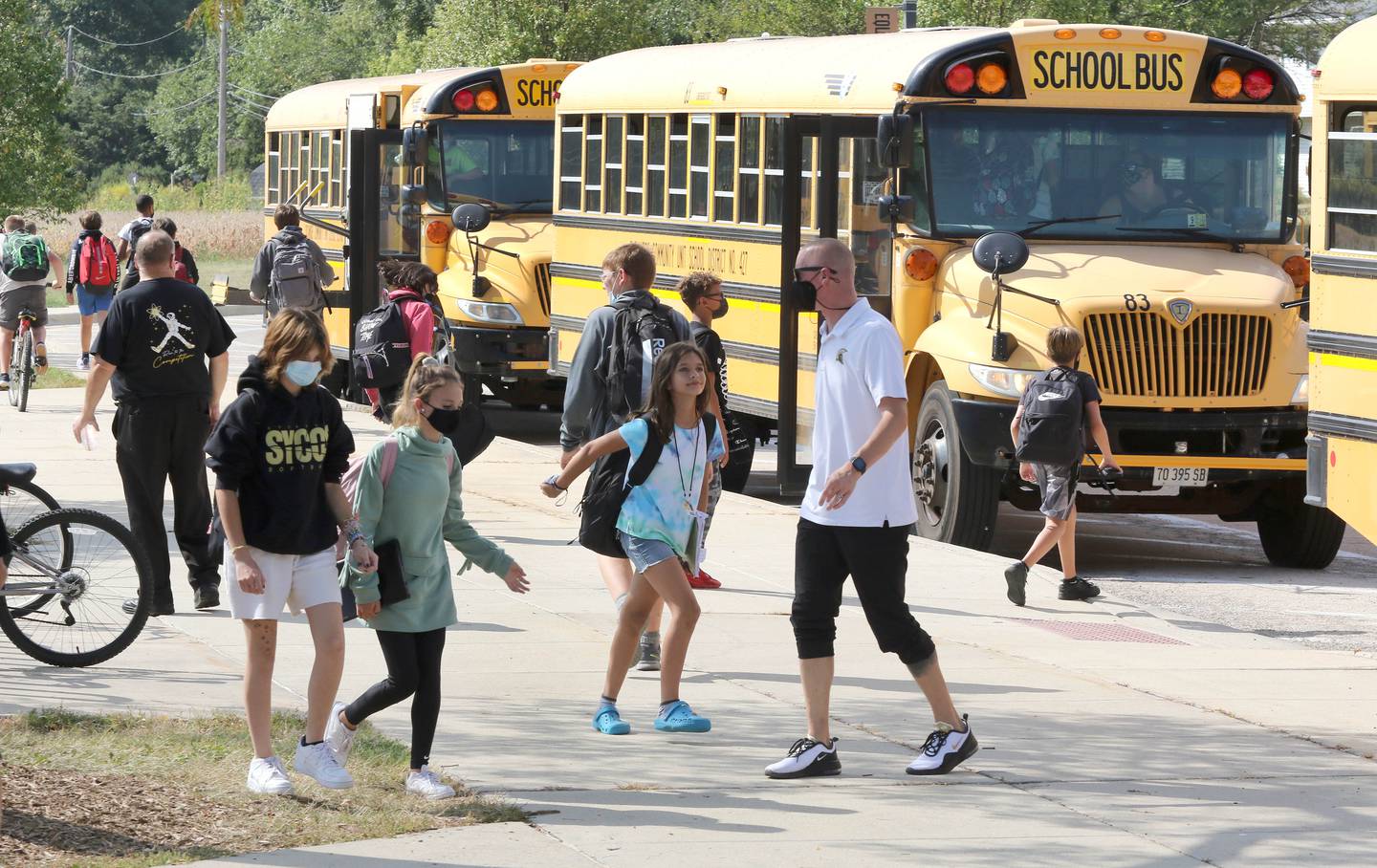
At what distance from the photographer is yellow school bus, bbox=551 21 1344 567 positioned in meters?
11.5

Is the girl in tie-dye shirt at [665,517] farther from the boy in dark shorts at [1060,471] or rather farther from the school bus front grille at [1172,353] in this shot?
the school bus front grille at [1172,353]

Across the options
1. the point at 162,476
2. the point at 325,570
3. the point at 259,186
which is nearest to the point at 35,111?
the point at 162,476

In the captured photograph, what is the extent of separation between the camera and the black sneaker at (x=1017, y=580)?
33.1 ft

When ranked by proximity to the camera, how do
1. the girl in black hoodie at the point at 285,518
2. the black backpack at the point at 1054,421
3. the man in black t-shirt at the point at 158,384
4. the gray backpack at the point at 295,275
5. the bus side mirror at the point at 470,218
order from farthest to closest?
1. the bus side mirror at the point at 470,218
2. the gray backpack at the point at 295,275
3. the black backpack at the point at 1054,421
4. the man in black t-shirt at the point at 158,384
5. the girl in black hoodie at the point at 285,518

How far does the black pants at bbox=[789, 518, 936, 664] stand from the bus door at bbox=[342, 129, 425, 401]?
1136 centimetres

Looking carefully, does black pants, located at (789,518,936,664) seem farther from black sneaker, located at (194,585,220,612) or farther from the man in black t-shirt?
black sneaker, located at (194,585,220,612)

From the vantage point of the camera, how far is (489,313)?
17812 millimetres

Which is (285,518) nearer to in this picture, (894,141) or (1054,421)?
(1054,421)

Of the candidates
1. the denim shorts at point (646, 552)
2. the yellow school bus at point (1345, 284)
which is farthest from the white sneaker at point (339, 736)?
the yellow school bus at point (1345, 284)

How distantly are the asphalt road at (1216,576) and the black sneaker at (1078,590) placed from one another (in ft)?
0.51

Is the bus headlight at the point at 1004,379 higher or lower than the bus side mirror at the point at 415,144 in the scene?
lower

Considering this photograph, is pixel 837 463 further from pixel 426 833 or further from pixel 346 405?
pixel 346 405

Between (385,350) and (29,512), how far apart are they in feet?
6.95

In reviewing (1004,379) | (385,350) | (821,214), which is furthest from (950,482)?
(385,350)
